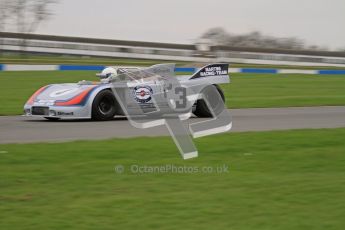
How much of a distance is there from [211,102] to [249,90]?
10.4 m

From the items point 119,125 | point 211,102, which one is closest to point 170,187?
point 119,125

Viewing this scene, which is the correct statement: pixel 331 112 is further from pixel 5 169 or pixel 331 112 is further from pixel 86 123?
pixel 5 169

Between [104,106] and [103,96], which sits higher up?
[103,96]

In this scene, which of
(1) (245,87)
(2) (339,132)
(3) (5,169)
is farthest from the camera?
(1) (245,87)

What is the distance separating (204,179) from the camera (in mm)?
6203

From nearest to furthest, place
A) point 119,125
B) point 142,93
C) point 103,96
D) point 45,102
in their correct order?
point 119,125
point 45,102
point 103,96
point 142,93

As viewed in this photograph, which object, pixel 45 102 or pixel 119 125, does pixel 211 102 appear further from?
pixel 45 102

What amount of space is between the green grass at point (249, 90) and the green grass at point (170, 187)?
7.20 metres

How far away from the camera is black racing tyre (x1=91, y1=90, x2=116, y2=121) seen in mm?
11797

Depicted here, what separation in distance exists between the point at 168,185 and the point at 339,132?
512 cm

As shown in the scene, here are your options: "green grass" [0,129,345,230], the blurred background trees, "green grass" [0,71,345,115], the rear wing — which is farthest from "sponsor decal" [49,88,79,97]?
the blurred background trees

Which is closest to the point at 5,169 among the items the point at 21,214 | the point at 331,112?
the point at 21,214

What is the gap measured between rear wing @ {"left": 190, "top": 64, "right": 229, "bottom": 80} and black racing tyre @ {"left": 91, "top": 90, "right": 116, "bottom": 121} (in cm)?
204

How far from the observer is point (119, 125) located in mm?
11250
